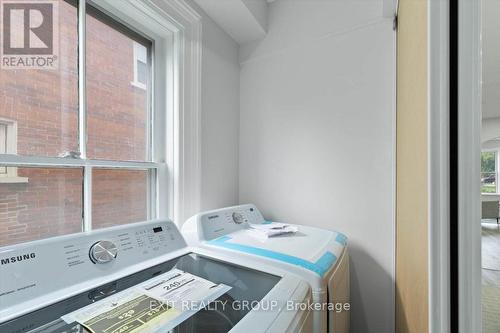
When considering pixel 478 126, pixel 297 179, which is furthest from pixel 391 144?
pixel 478 126

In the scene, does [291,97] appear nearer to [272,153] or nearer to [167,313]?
[272,153]

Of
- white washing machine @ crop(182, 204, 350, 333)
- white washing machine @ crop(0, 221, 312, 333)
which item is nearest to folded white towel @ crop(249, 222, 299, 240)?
white washing machine @ crop(182, 204, 350, 333)

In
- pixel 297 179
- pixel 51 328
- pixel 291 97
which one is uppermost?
pixel 291 97

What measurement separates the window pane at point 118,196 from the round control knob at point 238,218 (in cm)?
52

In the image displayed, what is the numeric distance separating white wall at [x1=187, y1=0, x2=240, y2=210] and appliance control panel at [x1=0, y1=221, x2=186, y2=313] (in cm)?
58

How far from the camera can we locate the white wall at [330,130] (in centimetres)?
139

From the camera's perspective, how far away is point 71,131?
102 centimetres

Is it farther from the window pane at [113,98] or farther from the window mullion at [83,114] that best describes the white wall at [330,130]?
the window mullion at [83,114]

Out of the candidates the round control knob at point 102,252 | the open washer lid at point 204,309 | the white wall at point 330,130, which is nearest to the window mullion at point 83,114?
the round control knob at point 102,252

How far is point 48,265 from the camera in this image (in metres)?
0.69

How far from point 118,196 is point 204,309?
2.71ft

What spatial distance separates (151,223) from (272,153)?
40.8 inches

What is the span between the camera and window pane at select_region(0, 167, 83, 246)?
0.85 meters

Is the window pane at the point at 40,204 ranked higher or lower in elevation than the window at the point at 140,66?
lower
